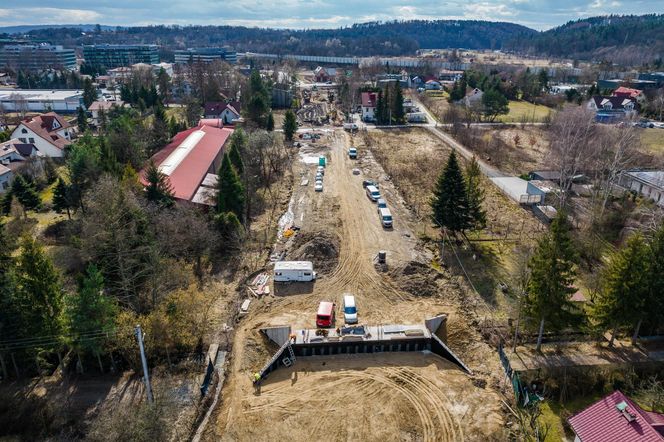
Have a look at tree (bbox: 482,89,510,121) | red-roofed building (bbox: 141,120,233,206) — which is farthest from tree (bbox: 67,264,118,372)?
tree (bbox: 482,89,510,121)

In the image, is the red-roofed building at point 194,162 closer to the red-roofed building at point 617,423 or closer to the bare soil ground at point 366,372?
the bare soil ground at point 366,372

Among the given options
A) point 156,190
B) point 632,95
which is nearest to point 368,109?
point 156,190

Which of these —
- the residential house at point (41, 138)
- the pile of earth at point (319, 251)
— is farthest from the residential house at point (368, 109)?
the pile of earth at point (319, 251)

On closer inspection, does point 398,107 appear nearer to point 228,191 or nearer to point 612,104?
point 612,104

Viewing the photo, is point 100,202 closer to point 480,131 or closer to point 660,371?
point 660,371

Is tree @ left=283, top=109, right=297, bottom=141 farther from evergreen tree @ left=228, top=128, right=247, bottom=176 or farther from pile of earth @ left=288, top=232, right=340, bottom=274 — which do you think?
pile of earth @ left=288, top=232, right=340, bottom=274

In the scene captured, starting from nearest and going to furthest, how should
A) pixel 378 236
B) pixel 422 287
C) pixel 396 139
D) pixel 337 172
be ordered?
pixel 422 287, pixel 378 236, pixel 337 172, pixel 396 139

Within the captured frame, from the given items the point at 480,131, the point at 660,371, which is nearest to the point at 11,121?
the point at 480,131
